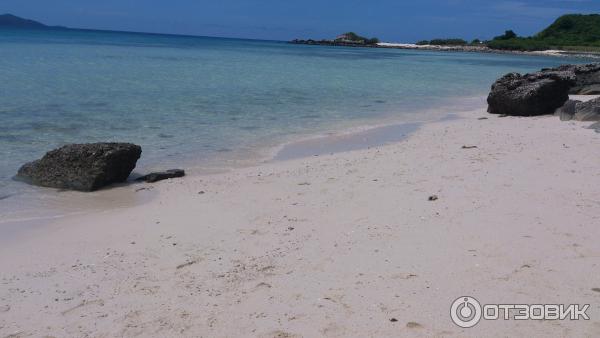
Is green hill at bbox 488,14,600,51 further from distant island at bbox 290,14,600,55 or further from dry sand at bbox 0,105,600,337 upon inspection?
dry sand at bbox 0,105,600,337

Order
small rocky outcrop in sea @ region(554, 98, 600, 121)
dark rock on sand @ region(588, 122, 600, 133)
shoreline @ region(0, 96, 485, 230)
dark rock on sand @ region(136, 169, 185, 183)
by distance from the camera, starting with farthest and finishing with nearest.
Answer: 1. small rocky outcrop in sea @ region(554, 98, 600, 121)
2. dark rock on sand @ region(588, 122, 600, 133)
3. dark rock on sand @ region(136, 169, 185, 183)
4. shoreline @ region(0, 96, 485, 230)

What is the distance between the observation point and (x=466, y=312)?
360 cm

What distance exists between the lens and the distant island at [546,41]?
313 feet

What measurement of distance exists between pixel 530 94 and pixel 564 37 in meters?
108

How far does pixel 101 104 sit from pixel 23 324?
1227 centimetres

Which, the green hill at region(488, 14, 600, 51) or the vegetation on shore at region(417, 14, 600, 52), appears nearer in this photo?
the vegetation on shore at region(417, 14, 600, 52)

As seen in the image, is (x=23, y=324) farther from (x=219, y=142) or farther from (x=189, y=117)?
(x=189, y=117)

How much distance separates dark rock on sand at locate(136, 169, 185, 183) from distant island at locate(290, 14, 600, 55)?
292ft

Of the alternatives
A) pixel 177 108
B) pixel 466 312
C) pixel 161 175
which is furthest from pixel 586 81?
pixel 466 312

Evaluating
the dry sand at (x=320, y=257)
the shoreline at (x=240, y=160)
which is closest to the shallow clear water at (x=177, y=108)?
the shoreline at (x=240, y=160)

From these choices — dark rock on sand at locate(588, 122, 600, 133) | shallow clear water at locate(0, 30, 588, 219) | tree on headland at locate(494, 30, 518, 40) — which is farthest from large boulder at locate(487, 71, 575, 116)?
tree on headland at locate(494, 30, 518, 40)

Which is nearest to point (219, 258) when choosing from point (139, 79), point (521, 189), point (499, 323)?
point (499, 323)

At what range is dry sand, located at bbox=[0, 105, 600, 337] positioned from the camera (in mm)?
3658

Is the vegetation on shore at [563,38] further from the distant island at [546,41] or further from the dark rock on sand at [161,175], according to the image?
the dark rock on sand at [161,175]
